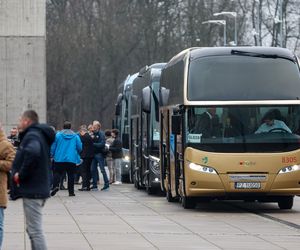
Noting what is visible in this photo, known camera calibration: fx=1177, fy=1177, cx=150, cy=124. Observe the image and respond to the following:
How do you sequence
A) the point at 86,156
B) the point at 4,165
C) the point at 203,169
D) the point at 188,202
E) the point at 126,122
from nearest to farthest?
the point at 4,165 → the point at 203,169 → the point at 188,202 → the point at 86,156 → the point at 126,122

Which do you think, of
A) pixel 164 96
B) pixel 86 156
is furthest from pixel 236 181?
pixel 86 156

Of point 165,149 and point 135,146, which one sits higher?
point 165,149

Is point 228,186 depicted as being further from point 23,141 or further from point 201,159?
point 23,141

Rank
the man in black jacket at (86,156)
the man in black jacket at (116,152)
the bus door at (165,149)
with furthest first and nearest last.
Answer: the man in black jacket at (116,152), the man in black jacket at (86,156), the bus door at (165,149)

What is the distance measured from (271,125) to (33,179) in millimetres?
10122

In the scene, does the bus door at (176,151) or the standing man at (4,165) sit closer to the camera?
the standing man at (4,165)

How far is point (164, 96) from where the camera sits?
25766 mm

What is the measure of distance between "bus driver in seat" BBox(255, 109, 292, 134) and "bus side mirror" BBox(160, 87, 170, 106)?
3.32m

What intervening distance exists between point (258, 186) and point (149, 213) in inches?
82.9

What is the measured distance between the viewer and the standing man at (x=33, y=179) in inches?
500

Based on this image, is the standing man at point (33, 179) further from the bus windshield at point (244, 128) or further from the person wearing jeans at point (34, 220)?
the bus windshield at point (244, 128)

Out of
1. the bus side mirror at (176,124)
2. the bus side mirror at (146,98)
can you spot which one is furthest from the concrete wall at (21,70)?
the bus side mirror at (176,124)

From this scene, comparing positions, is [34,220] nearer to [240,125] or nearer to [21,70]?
[240,125]

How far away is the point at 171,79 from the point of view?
24562 millimetres
